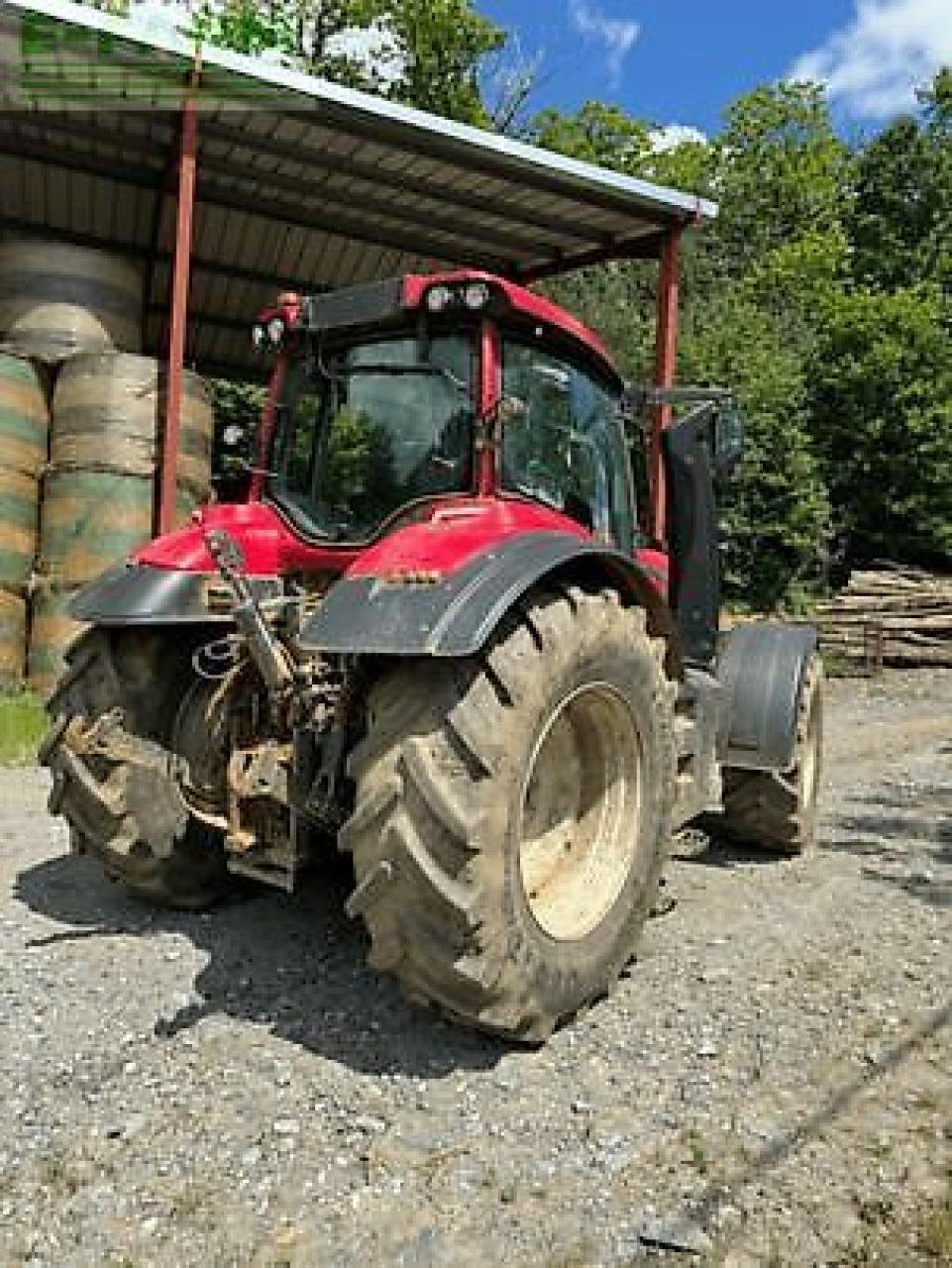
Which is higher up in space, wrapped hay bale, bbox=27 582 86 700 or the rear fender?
the rear fender

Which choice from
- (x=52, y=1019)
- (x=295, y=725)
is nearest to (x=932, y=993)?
(x=295, y=725)

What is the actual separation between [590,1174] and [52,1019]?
1.61m

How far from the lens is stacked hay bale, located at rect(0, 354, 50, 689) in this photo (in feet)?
27.3

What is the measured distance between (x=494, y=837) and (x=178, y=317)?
6473mm

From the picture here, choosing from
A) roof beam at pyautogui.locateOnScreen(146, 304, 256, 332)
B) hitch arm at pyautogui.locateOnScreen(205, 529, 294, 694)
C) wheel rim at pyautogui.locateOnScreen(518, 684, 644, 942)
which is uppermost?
roof beam at pyautogui.locateOnScreen(146, 304, 256, 332)

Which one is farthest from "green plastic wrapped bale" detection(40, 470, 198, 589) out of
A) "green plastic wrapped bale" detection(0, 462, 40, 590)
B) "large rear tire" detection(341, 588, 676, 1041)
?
"large rear tire" detection(341, 588, 676, 1041)

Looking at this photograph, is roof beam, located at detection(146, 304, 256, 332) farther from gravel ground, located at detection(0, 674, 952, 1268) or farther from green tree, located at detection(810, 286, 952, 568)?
green tree, located at detection(810, 286, 952, 568)

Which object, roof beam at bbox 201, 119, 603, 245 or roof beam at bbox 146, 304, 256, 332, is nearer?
roof beam at bbox 201, 119, 603, 245

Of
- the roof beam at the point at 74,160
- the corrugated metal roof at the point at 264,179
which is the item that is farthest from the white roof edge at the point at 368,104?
the roof beam at the point at 74,160

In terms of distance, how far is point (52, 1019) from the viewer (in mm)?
3352

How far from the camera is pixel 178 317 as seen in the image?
844 centimetres

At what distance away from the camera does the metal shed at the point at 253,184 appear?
8.09 metres

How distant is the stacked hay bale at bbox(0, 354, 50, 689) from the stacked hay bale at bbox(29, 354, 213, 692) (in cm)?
9

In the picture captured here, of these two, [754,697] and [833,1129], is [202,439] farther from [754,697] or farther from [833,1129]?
[833,1129]
